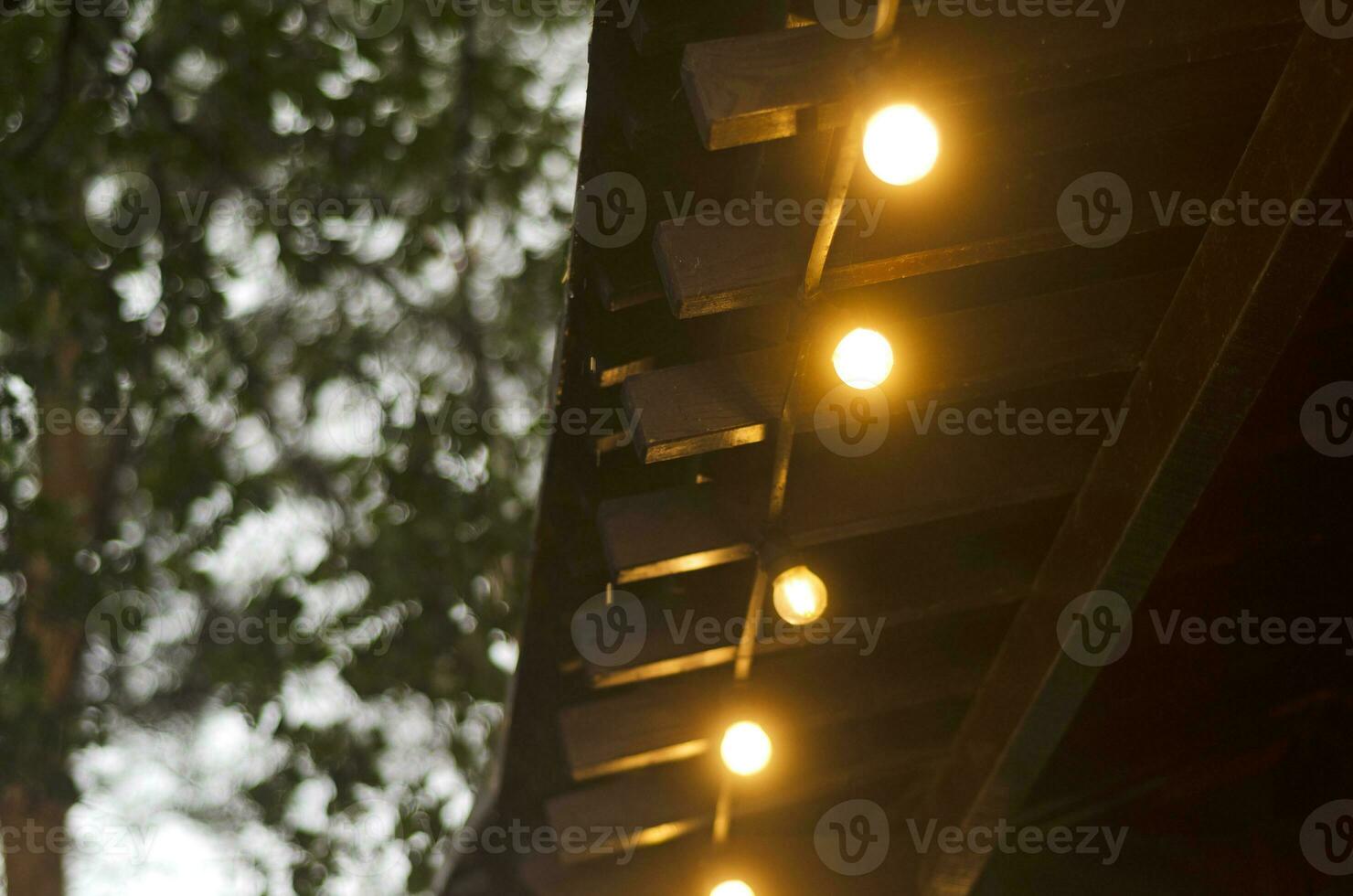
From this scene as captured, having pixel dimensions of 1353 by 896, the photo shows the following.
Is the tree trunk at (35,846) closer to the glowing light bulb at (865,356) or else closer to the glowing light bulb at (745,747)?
the glowing light bulb at (745,747)

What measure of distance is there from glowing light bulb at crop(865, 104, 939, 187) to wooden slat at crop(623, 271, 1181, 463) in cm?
69

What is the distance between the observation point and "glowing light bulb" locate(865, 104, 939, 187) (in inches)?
84.0

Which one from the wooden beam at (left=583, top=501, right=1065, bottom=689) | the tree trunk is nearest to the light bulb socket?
the wooden beam at (left=583, top=501, right=1065, bottom=689)

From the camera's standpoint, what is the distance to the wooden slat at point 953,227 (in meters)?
2.53

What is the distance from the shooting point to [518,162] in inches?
318

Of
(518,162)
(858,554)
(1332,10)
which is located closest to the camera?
(1332,10)

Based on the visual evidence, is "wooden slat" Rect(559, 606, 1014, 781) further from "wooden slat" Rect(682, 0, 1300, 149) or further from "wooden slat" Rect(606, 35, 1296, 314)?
"wooden slat" Rect(682, 0, 1300, 149)

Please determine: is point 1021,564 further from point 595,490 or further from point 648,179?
point 648,179

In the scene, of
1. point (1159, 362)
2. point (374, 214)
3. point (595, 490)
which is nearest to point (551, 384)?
point (595, 490)

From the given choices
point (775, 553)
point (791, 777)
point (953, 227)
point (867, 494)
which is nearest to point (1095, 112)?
point (953, 227)

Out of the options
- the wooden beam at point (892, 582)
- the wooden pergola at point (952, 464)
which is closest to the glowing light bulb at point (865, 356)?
the wooden pergola at point (952, 464)

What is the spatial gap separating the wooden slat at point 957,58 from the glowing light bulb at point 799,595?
1.12 metres

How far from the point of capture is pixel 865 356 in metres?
2.53

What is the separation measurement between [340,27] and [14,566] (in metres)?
3.50
